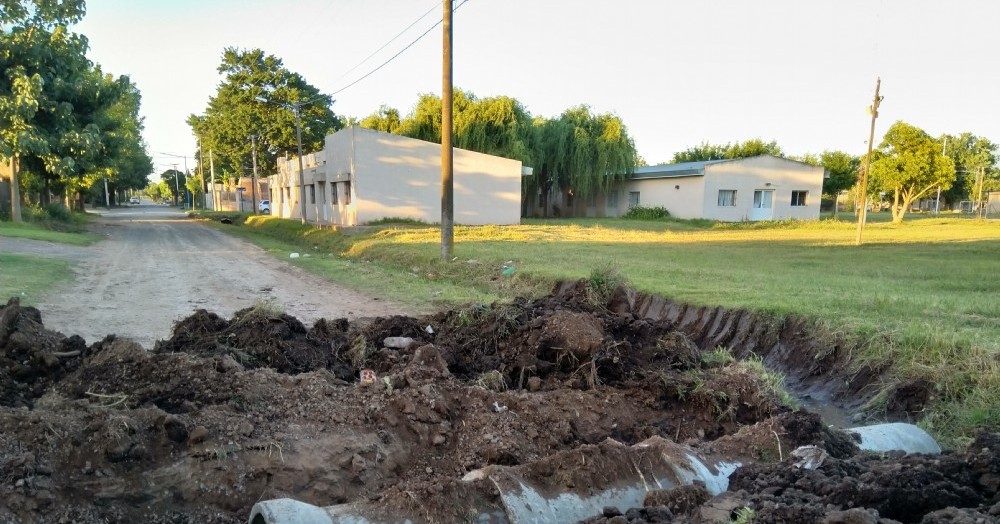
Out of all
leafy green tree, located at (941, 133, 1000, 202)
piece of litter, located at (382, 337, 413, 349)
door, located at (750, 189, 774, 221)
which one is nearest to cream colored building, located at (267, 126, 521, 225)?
door, located at (750, 189, 774, 221)

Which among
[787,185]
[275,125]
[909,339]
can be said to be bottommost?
[909,339]

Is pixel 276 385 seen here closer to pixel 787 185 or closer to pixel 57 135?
pixel 57 135

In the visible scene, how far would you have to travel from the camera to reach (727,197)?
38.2 m

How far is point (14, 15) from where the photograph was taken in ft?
69.8

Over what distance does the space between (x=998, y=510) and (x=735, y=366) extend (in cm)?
360

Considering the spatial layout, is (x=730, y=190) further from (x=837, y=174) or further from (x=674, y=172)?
(x=837, y=174)

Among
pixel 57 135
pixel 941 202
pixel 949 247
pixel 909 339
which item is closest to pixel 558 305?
pixel 909 339

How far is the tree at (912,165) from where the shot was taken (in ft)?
127

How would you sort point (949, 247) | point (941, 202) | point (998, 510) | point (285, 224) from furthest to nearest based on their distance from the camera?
point (941, 202)
point (285, 224)
point (949, 247)
point (998, 510)

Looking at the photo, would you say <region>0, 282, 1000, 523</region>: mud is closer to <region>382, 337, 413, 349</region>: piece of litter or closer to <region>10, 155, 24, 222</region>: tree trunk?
<region>382, 337, 413, 349</region>: piece of litter

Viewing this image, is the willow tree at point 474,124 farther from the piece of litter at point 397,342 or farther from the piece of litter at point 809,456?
the piece of litter at point 809,456

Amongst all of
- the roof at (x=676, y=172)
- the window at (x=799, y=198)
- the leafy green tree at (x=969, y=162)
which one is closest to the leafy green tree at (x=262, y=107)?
the roof at (x=676, y=172)

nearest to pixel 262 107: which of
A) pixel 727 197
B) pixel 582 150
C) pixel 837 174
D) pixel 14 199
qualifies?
pixel 14 199

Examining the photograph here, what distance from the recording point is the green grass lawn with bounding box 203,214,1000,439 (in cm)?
559
